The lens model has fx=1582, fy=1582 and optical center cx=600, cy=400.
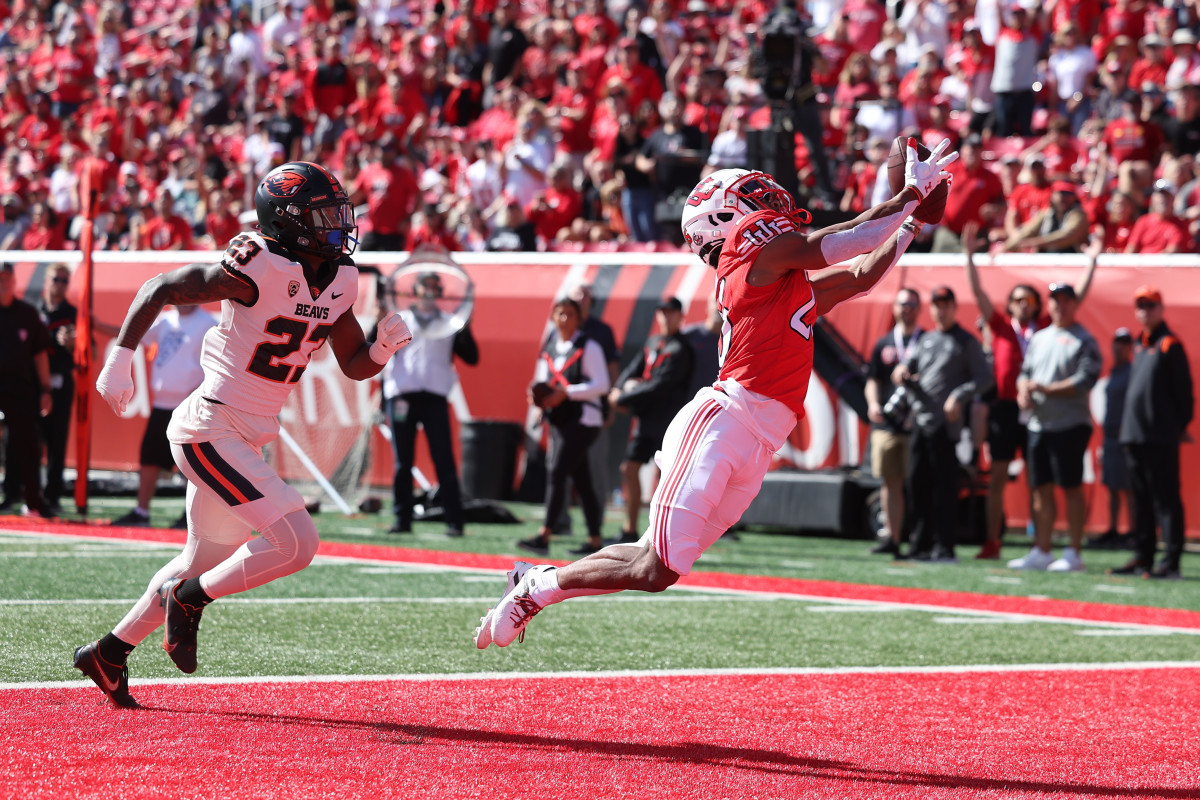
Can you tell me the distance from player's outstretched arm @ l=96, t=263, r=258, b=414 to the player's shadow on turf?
1.04 metres

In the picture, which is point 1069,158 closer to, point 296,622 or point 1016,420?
point 1016,420

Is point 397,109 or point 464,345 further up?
point 397,109

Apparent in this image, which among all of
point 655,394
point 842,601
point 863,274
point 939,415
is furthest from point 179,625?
point 939,415

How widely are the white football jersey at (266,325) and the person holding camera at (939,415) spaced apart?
263 inches

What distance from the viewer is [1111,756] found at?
4.99 metres

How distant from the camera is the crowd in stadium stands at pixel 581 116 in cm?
1385

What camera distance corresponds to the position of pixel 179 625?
16.7ft

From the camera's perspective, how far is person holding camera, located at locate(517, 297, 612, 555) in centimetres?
1092

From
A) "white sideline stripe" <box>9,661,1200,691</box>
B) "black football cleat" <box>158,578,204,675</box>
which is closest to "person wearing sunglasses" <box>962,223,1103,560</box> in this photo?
"white sideline stripe" <box>9,661,1200,691</box>

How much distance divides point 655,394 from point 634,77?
685cm

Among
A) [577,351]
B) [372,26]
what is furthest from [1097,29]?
[372,26]

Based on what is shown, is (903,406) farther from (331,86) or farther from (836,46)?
(331,86)

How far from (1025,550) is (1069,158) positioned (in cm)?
382

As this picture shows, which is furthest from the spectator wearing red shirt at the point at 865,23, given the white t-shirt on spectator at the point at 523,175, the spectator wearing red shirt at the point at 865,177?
the white t-shirt on spectator at the point at 523,175
